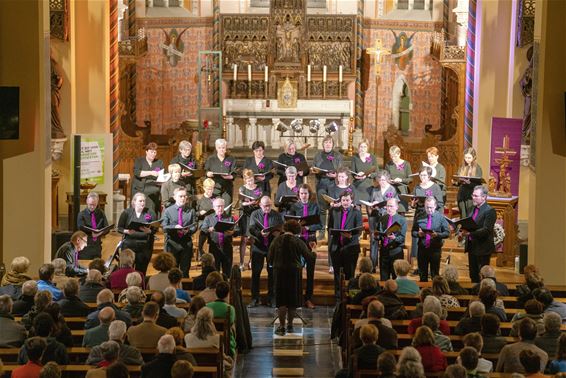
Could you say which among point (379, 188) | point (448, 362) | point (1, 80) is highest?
point (1, 80)

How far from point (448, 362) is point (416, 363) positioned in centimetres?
143

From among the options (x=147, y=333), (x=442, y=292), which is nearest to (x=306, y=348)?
(x=442, y=292)

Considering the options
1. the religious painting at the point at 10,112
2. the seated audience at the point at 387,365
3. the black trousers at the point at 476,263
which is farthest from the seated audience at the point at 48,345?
the black trousers at the point at 476,263

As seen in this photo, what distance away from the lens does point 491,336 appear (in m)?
11.1

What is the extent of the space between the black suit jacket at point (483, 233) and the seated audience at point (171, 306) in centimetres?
509

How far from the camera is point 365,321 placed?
11.8 metres

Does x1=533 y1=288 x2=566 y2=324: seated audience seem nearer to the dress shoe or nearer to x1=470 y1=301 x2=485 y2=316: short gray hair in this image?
x1=470 y1=301 x2=485 y2=316: short gray hair

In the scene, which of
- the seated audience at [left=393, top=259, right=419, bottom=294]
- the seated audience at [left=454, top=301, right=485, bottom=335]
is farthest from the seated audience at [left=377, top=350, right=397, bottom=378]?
the seated audience at [left=393, top=259, right=419, bottom=294]

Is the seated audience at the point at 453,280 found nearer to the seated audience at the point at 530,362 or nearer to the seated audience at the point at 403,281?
the seated audience at the point at 403,281

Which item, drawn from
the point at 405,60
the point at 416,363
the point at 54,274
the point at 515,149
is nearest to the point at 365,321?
the point at 416,363

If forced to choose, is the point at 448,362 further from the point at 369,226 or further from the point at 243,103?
the point at 243,103

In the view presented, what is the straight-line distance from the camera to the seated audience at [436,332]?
438 inches

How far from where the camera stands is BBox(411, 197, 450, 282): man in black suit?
16062 millimetres

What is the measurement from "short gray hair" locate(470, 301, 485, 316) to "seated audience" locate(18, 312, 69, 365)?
3943 mm
